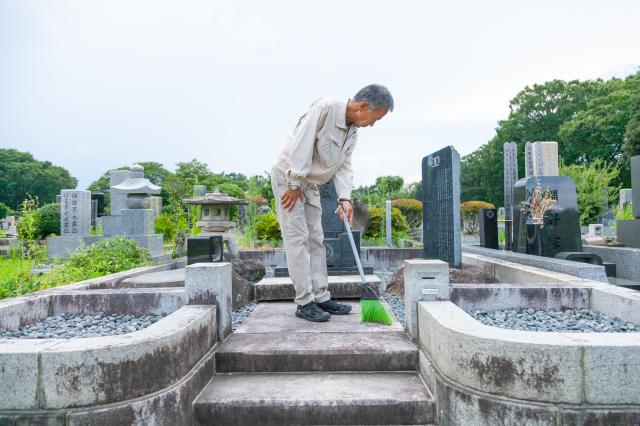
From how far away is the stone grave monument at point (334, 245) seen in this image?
211 inches

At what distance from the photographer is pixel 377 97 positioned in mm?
2885

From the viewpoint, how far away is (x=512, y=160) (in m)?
8.85

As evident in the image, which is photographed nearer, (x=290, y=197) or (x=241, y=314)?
(x=290, y=197)

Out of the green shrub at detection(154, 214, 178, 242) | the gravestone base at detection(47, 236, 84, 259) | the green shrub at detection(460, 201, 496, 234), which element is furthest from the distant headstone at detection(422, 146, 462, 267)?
the green shrub at detection(460, 201, 496, 234)

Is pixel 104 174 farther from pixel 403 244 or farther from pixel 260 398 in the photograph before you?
pixel 260 398

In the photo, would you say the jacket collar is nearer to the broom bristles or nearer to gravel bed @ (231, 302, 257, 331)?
the broom bristles

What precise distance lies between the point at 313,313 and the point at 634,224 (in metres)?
6.31

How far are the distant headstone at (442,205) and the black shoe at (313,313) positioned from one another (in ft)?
6.80

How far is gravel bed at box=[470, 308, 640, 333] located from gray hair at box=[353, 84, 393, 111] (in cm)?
159

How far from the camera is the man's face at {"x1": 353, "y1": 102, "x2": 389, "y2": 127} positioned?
115 inches

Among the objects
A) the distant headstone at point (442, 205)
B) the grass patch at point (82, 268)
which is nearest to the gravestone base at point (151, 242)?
the grass patch at point (82, 268)

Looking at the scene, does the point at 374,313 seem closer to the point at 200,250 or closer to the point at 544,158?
the point at 200,250

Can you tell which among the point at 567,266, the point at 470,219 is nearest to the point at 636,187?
the point at 567,266

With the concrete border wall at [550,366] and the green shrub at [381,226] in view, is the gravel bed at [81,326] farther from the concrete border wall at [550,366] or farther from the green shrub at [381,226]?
the green shrub at [381,226]
